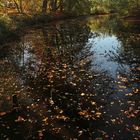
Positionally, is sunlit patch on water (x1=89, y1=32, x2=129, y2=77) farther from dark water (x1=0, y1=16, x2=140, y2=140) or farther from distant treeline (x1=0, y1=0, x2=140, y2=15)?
distant treeline (x1=0, y1=0, x2=140, y2=15)

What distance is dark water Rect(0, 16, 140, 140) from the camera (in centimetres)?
1096

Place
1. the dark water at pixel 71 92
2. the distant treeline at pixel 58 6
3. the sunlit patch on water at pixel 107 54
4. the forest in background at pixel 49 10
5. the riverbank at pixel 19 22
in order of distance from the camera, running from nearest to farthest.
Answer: the dark water at pixel 71 92 → the sunlit patch on water at pixel 107 54 → the riverbank at pixel 19 22 → the forest in background at pixel 49 10 → the distant treeline at pixel 58 6

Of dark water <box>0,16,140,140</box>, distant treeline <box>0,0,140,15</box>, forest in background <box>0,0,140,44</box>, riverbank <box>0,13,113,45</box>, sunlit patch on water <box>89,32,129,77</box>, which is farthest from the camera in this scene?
distant treeline <box>0,0,140,15</box>

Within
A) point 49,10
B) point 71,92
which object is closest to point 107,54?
point 71,92

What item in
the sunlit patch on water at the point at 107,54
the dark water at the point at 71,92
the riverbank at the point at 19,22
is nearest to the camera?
the dark water at the point at 71,92

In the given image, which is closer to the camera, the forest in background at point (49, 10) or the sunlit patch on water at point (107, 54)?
the sunlit patch on water at point (107, 54)

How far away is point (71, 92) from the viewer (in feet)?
49.1

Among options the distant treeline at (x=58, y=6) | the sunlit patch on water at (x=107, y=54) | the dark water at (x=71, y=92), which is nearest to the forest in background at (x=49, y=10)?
the distant treeline at (x=58, y=6)

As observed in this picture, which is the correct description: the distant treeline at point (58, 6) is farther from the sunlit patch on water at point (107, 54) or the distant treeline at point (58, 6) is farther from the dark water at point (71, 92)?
the dark water at point (71, 92)

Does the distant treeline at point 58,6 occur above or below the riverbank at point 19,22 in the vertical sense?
above

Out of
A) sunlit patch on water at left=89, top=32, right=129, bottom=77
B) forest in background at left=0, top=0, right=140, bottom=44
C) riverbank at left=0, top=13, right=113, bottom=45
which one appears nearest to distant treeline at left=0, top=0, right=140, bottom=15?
forest in background at left=0, top=0, right=140, bottom=44

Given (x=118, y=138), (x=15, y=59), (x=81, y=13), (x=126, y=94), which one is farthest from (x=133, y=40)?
(x=81, y=13)

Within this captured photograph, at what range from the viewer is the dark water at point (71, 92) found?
10961 mm

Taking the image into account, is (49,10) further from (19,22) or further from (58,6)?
(19,22)
